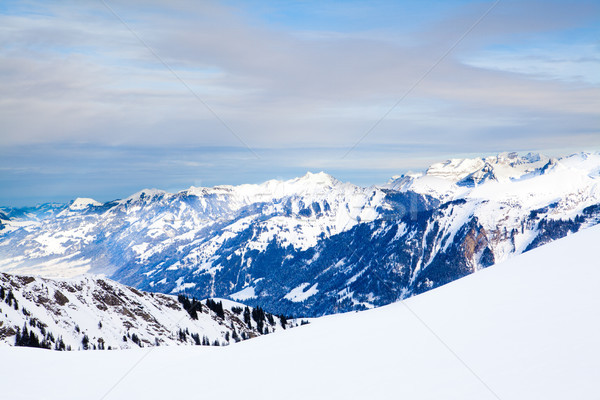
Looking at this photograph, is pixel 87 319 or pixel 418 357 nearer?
pixel 418 357

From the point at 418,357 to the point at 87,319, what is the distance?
16346 cm

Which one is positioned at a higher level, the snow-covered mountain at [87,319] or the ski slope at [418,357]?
the ski slope at [418,357]

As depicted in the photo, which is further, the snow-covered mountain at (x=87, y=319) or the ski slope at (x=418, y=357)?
the snow-covered mountain at (x=87, y=319)

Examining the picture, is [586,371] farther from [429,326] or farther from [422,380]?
[429,326]

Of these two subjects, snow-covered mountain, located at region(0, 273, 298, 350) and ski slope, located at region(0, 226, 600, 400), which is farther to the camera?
snow-covered mountain, located at region(0, 273, 298, 350)

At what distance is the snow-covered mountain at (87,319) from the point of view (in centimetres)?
12650

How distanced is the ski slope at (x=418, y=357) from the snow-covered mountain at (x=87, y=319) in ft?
365

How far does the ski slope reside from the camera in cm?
1284

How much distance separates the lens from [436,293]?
21641 millimetres

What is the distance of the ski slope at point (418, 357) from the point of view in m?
12.8

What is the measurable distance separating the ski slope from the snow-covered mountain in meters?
111

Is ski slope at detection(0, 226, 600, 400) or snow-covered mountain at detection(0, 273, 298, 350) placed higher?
ski slope at detection(0, 226, 600, 400)

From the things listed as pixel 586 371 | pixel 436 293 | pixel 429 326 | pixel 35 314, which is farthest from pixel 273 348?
pixel 35 314

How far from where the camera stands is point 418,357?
1526 centimetres
